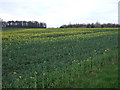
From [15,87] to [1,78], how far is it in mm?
1801

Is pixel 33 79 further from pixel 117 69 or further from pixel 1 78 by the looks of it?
pixel 117 69

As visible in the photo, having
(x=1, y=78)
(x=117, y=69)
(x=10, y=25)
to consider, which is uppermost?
(x=10, y=25)

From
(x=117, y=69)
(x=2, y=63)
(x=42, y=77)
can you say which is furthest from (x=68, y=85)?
(x=2, y=63)

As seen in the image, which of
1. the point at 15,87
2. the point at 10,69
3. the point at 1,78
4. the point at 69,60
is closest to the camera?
the point at 15,87

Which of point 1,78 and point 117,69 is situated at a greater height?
point 117,69

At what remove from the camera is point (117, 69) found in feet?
23.1

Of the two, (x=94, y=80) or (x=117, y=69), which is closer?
(x=94, y=80)

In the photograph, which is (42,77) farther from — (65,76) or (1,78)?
(1,78)

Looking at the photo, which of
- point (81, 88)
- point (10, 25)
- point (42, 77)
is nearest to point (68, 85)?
point (81, 88)

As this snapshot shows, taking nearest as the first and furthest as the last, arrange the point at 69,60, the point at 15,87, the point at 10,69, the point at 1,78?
the point at 15,87, the point at 1,78, the point at 10,69, the point at 69,60

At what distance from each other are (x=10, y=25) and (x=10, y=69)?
135 feet

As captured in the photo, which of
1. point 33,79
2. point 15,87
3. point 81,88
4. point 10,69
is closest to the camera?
point 81,88

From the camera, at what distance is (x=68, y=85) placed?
6312 millimetres

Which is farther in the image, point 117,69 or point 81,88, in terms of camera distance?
point 117,69
